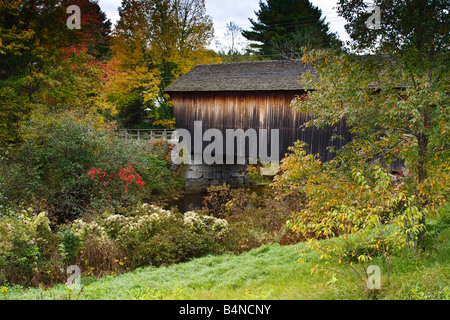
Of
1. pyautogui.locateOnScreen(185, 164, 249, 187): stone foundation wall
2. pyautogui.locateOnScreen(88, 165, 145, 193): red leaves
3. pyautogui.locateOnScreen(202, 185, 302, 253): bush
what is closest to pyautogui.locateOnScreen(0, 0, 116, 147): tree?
pyautogui.locateOnScreen(88, 165, 145, 193): red leaves

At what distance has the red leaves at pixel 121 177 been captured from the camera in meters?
12.2

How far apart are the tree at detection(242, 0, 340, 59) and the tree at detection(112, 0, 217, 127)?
3385 millimetres

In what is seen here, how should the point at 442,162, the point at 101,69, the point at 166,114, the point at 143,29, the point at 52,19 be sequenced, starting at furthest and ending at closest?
the point at 166,114
the point at 143,29
the point at 101,69
the point at 52,19
the point at 442,162

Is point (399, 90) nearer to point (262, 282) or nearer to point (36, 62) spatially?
point (262, 282)

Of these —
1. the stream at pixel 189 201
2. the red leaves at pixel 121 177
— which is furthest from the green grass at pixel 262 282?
the stream at pixel 189 201

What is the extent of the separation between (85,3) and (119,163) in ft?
24.3

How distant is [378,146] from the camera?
5.20 m

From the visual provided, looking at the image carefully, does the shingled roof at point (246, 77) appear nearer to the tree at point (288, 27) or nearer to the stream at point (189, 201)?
the tree at point (288, 27)

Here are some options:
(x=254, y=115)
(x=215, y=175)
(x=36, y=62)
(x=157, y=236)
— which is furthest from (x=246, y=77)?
(x=157, y=236)

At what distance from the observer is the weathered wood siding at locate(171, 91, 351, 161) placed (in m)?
15.4

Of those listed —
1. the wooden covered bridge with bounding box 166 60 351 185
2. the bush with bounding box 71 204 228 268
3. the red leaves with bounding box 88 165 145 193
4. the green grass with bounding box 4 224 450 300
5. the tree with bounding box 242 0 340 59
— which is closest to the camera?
the green grass with bounding box 4 224 450 300

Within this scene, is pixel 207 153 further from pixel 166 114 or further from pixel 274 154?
pixel 166 114

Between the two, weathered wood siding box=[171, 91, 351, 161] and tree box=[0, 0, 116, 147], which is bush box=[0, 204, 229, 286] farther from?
weathered wood siding box=[171, 91, 351, 161]

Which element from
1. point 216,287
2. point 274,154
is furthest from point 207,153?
point 216,287
